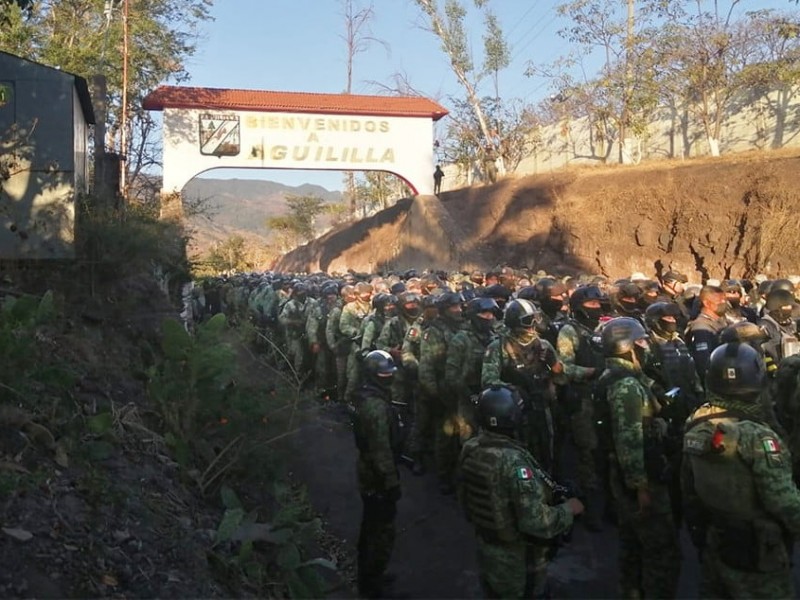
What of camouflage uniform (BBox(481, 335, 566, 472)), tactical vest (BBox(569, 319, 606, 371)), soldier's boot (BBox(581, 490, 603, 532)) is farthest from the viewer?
tactical vest (BBox(569, 319, 606, 371))

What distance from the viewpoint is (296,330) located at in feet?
49.1

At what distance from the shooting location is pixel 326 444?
10.2 metres

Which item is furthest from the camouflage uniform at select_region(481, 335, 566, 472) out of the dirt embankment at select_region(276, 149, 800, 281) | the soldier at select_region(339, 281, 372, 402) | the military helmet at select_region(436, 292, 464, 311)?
the dirt embankment at select_region(276, 149, 800, 281)

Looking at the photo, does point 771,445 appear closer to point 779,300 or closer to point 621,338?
point 621,338

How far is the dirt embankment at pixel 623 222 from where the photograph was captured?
21062 millimetres

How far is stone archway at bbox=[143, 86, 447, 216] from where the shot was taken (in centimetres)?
2714

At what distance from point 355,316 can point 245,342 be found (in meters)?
3.27

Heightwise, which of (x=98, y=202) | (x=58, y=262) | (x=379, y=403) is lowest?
(x=379, y=403)

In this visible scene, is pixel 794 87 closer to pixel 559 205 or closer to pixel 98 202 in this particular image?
pixel 559 205

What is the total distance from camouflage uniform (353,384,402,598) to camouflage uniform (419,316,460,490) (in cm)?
240

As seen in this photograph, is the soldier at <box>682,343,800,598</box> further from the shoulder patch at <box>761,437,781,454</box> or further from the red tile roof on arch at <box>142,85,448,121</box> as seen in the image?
the red tile roof on arch at <box>142,85,448,121</box>

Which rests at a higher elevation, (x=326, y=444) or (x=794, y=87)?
(x=794, y=87)

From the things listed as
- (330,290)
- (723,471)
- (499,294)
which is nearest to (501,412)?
(723,471)

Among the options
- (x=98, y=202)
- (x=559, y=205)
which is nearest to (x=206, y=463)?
(x=98, y=202)
